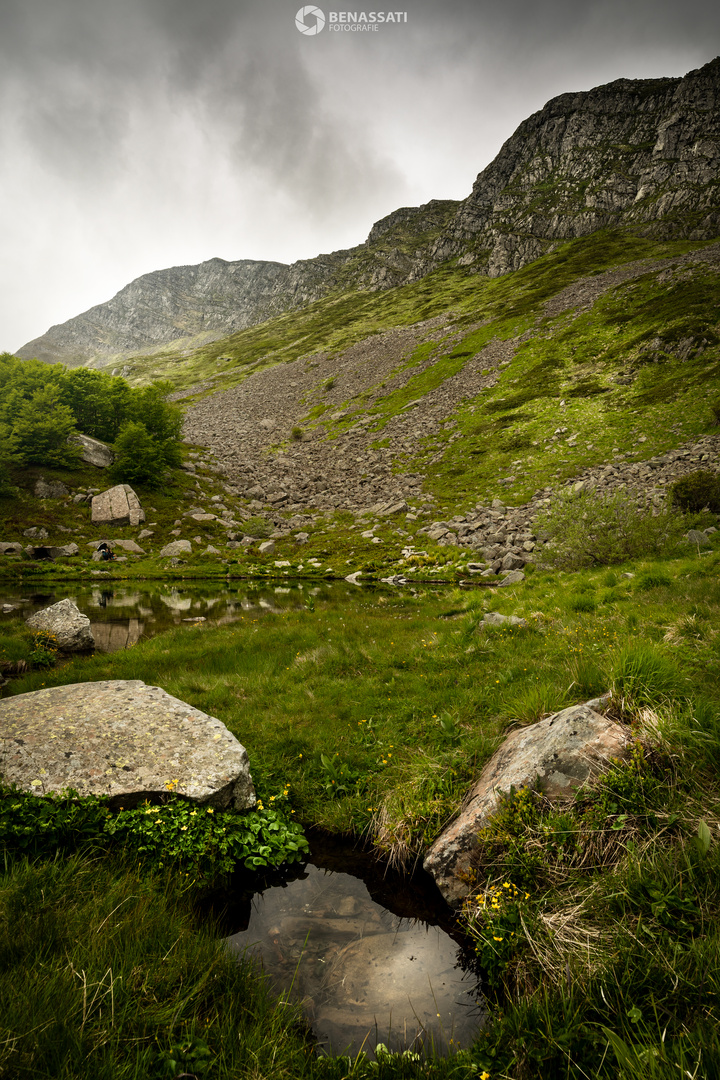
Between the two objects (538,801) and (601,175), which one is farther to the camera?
(601,175)

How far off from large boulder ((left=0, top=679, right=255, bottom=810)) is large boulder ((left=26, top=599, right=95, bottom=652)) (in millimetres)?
9692

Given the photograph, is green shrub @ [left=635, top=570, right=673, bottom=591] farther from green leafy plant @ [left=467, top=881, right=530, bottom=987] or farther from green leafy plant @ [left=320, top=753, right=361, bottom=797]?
green leafy plant @ [left=467, top=881, right=530, bottom=987]

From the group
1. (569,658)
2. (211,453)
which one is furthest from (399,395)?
(569,658)

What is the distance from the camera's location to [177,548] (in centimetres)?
4144

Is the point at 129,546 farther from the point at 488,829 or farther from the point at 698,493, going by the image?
the point at 698,493

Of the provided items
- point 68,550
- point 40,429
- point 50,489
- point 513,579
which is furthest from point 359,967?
point 40,429

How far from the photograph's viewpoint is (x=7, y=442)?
42719mm

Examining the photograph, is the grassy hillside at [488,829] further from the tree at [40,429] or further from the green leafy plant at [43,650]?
the tree at [40,429]

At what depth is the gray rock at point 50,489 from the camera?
4362 cm

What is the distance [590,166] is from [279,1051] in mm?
222854

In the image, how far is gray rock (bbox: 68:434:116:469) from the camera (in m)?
49.0

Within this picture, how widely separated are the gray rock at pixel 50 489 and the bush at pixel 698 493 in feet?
169

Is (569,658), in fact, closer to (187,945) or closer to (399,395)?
(187,945)

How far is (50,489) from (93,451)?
→ 25.6ft
